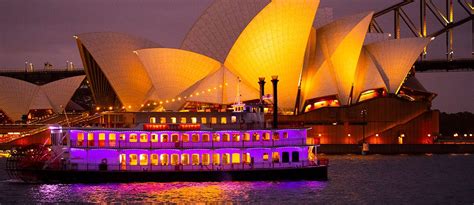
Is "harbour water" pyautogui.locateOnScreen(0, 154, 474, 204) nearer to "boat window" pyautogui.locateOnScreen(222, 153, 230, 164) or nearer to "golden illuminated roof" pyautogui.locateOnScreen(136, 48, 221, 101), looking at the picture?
"boat window" pyautogui.locateOnScreen(222, 153, 230, 164)

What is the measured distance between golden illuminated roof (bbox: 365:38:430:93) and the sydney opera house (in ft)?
0.31

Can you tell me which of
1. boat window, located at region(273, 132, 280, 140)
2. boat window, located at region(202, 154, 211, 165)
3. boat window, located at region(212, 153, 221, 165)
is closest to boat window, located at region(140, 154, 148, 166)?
boat window, located at region(202, 154, 211, 165)

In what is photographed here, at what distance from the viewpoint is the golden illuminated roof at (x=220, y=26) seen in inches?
3007

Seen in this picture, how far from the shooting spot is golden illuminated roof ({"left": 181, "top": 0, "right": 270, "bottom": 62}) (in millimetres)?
76375

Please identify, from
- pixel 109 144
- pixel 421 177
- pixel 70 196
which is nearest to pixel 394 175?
pixel 421 177

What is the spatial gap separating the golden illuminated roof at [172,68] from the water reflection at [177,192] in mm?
31481

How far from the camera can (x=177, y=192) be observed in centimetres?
4403

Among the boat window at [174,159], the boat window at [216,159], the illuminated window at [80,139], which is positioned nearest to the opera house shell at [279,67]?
the boat window at [216,159]

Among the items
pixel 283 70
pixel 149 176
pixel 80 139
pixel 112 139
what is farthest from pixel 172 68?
pixel 149 176

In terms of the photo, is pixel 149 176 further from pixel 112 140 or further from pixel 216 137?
pixel 216 137

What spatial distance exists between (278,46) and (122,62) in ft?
48.4

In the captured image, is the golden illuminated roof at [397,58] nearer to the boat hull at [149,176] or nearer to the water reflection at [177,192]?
the water reflection at [177,192]

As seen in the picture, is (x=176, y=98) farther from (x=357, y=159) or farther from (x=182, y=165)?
(x=182, y=165)

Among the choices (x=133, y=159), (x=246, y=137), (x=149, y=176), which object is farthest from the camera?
(x=246, y=137)
